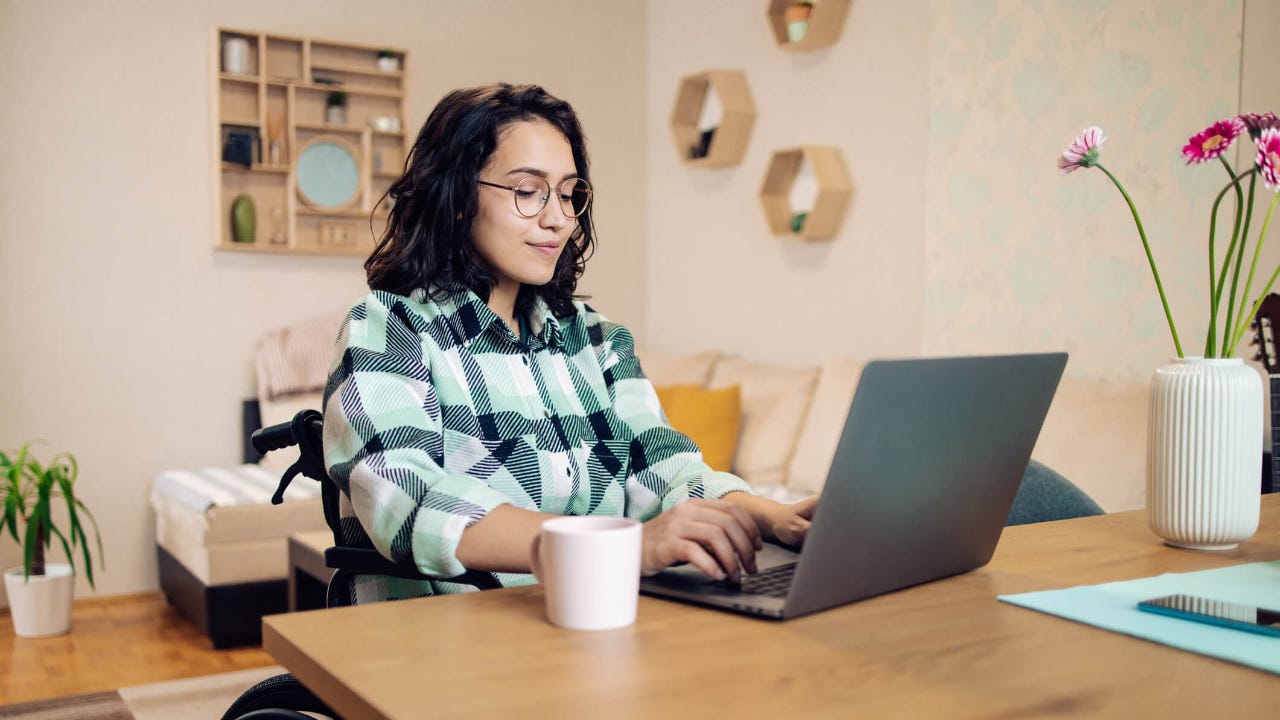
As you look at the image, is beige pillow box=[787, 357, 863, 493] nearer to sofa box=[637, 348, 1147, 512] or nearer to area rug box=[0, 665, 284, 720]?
sofa box=[637, 348, 1147, 512]

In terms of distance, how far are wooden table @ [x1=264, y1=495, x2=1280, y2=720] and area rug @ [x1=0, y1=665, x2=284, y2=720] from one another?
225cm

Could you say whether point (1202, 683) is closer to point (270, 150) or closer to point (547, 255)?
point (547, 255)

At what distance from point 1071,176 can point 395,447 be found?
7.24 feet

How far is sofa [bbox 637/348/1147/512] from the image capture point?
2.63 metres

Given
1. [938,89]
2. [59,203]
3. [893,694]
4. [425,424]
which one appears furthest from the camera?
[59,203]

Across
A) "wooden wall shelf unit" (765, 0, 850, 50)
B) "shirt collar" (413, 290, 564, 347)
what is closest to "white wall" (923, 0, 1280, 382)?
"wooden wall shelf unit" (765, 0, 850, 50)

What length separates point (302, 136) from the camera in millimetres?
4348

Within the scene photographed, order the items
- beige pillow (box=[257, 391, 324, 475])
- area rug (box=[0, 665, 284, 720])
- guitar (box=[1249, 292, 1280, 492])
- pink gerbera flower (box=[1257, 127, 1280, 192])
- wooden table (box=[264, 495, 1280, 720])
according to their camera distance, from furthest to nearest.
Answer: beige pillow (box=[257, 391, 324, 475]), area rug (box=[0, 665, 284, 720]), guitar (box=[1249, 292, 1280, 492]), pink gerbera flower (box=[1257, 127, 1280, 192]), wooden table (box=[264, 495, 1280, 720])

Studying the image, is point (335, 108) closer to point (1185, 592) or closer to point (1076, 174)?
point (1076, 174)

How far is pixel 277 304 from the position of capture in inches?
171

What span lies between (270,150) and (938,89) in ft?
8.30

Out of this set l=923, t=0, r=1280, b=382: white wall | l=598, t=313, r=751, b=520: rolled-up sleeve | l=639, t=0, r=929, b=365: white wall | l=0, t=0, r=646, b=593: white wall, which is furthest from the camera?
l=0, t=0, r=646, b=593: white wall

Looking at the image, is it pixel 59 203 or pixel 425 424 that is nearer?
pixel 425 424

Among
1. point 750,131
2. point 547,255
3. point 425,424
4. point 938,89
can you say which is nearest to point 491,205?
point 547,255
